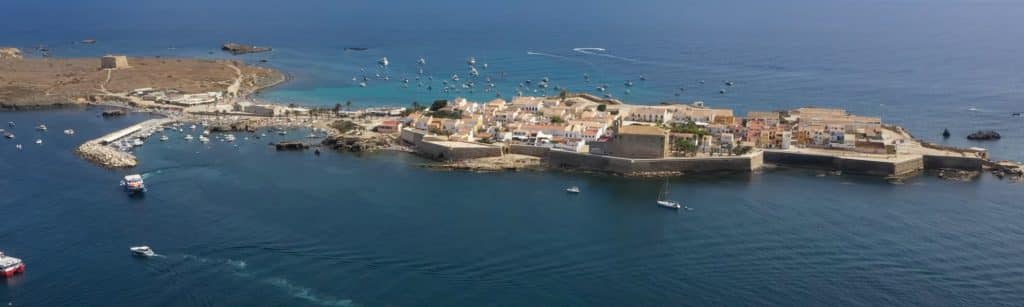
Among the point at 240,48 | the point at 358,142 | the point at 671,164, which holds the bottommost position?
the point at 671,164

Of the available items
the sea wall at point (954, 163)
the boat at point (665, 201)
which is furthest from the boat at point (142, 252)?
the sea wall at point (954, 163)

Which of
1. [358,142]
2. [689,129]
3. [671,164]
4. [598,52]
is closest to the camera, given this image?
[671,164]

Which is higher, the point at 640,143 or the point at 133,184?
the point at 640,143

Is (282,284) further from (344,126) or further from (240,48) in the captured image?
(240,48)

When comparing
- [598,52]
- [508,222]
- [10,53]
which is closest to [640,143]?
[508,222]

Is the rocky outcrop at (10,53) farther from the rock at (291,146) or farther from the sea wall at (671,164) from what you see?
the sea wall at (671,164)

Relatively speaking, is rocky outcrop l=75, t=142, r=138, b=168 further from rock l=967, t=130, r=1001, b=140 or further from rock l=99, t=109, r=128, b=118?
rock l=967, t=130, r=1001, b=140
